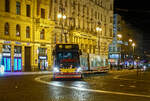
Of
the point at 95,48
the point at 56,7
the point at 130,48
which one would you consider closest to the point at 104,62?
the point at 56,7

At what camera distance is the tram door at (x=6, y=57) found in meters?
47.2

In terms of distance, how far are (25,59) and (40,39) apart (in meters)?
5.22

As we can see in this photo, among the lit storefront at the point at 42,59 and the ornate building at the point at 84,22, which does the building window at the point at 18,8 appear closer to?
the ornate building at the point at 84,22

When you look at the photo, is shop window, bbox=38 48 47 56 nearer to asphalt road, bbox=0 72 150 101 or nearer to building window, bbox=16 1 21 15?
building window, bbox=16 1 21 15

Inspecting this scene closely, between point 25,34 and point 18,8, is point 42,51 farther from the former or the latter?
point 18,8

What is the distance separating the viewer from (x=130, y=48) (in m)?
110

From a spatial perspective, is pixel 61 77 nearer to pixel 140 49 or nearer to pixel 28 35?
pixel 28 35

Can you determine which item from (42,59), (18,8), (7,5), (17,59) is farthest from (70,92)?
(42,59)

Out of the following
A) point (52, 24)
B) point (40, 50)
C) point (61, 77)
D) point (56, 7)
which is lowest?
point (61, 77)

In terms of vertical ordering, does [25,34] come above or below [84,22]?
below

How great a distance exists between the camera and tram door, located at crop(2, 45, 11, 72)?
47250 millimetres

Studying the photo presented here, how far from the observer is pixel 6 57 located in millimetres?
47656

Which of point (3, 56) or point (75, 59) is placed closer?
point (75, 59)

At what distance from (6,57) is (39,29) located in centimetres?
942
